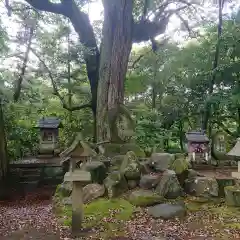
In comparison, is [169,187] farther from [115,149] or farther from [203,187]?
[115,149]

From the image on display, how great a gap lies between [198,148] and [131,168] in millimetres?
3408

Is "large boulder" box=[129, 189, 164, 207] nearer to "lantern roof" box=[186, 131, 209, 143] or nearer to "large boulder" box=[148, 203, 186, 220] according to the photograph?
"large boulder" box=[148, 203, 186, 220]

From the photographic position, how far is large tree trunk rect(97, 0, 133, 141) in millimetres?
9195

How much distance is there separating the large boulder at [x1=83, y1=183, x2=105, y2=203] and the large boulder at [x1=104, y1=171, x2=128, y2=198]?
123mm

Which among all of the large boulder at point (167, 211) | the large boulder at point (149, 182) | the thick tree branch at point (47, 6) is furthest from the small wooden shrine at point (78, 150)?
the thick tree branch at point (47, 6)

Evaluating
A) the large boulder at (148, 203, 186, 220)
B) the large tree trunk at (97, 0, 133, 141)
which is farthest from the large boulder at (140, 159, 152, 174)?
the large tree trunk at (97, 0, 133, 141)

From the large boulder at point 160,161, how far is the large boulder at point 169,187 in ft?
3.19

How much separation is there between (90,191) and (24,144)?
761 cm

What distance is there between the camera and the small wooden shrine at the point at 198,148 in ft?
28.2

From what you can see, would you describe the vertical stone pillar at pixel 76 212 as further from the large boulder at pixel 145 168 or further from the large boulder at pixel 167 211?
the large boulder at pixel 145 168

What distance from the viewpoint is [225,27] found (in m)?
10.7

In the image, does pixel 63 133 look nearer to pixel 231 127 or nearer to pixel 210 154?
pixel 210 154

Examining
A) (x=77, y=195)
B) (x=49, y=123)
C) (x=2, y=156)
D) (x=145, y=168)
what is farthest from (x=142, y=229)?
(x=49, y=123)

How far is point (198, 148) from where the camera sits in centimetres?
867
